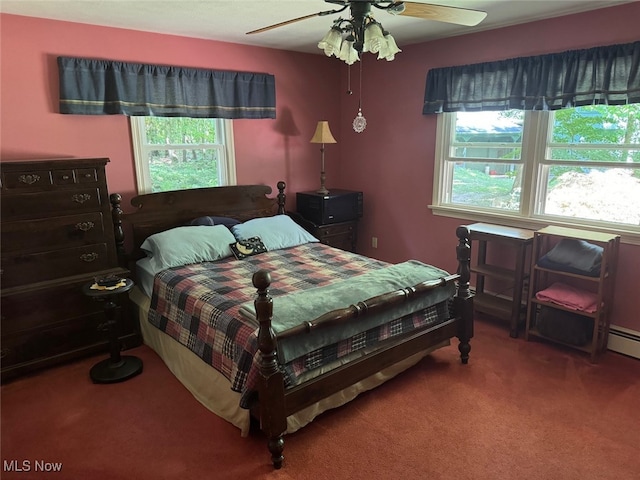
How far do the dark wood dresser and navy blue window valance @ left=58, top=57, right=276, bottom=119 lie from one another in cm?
65

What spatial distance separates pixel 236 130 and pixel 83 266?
188cm

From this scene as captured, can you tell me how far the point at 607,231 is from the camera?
3.29 m

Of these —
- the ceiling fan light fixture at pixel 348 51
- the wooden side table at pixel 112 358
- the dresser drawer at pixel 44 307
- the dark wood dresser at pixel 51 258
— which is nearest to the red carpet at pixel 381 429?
the wooden side table at pixel 112 358

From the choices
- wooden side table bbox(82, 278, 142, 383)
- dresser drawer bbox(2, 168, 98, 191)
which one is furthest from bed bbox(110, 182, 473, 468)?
dresser drawer bbox(2, 168, 98, 191)

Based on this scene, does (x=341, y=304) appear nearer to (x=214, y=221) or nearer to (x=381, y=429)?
(x=381, y=429)

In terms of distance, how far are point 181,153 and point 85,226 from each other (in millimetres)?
1201

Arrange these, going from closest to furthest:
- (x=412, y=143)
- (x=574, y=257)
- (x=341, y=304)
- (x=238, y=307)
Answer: (x=341, y=304), (x=238, y=307), (x=574, y=257), (x=412, y=143)

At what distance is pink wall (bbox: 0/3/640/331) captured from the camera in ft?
10.4

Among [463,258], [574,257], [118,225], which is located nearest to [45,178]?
[118,225]

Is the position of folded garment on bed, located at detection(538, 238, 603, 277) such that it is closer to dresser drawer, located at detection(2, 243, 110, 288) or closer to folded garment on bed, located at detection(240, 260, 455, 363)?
folded garment on bed, located at detection(240, 260, 455, 363)

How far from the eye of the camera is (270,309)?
79.6 inches

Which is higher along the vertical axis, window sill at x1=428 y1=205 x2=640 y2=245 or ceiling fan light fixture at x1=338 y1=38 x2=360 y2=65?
ceiling fan light fixture at x1=338 y1=38 x2=360 y2=65

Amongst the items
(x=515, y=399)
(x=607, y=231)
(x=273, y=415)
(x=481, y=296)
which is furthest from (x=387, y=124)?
(x=273, y=415)

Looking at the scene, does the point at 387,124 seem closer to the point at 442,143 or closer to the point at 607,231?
the point at 442,143
